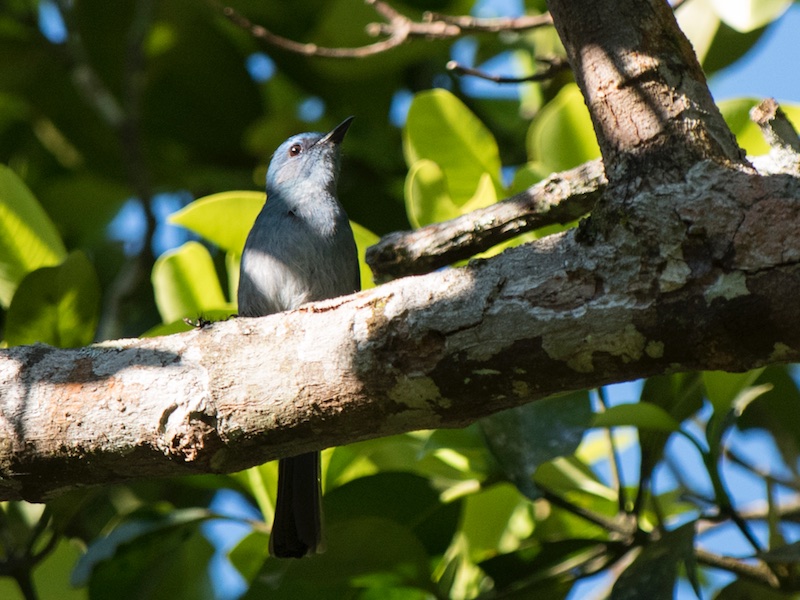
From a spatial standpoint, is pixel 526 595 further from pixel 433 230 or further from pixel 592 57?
pixel 592 57

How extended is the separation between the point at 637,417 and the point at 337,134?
2.19 m

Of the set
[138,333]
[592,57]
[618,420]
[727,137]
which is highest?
[592,57]

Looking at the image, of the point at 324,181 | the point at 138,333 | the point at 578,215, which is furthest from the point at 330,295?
the point at 578,215

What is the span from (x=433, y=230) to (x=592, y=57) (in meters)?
0.59

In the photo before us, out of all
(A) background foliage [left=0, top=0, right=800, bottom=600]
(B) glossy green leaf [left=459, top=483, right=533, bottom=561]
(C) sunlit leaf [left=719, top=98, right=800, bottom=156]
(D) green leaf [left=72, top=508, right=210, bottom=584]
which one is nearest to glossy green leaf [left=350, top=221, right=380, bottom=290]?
(A) background foliage [left=0, top=0, right=800, bottom=600]

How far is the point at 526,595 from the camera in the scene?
9.59 feet

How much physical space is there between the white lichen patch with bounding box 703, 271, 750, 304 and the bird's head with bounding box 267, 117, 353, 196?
2649 mm

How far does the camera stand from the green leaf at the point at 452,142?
3352 millimetres

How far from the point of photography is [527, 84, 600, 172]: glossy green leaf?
3248mm

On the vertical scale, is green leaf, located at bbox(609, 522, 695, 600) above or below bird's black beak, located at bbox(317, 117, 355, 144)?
below

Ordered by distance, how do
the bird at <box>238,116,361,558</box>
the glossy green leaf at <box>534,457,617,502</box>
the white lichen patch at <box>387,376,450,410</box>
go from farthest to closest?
the glossy green leaf at <box>534,457,617,502</box> → the bird at <box>238,116,361,558</box> → the white lichen patch at <box>387,376,450,410</box>

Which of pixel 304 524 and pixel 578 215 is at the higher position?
pixel 578 215

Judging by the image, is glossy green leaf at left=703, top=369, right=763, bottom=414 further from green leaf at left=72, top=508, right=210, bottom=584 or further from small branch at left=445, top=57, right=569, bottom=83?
green leaf at left=72, top=508, right=210, bottom=584

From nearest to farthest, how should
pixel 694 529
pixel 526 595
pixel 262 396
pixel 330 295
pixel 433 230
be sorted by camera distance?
1. pixel 262 396
2. pixel 433 230
3. pixel 694 529
4. pixel 526 595
5. pixel 330 295
